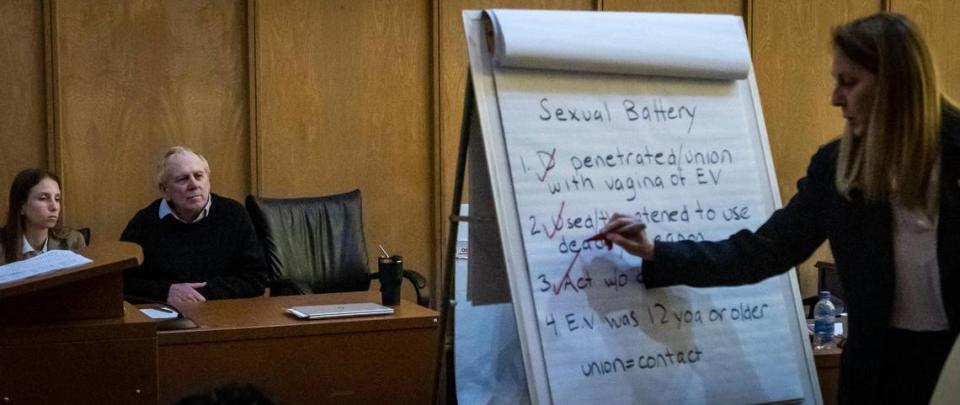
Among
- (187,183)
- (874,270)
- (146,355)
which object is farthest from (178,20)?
(874,270)

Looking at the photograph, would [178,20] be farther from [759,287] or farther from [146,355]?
[759,287]

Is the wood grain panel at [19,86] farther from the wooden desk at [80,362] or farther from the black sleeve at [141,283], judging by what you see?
the wooden desk at [80,362]

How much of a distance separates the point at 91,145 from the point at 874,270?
3.83m

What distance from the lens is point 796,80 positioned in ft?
18.8

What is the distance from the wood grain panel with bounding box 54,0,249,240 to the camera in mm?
4715

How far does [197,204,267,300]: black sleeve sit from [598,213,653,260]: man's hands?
7.20 feet

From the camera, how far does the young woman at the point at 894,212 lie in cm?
178

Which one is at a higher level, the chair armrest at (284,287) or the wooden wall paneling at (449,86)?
the wooden wall paneling at (449,86)

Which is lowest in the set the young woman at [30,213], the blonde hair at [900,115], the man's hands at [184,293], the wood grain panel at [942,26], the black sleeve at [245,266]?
the man's hands at [184,293]

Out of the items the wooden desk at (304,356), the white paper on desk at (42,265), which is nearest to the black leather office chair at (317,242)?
the wooden desk at (304,356)

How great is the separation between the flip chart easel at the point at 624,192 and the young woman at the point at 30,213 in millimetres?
2293

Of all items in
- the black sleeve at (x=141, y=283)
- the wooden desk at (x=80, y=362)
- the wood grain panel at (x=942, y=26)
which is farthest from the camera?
the wood grain panel at (x=942, y=26)

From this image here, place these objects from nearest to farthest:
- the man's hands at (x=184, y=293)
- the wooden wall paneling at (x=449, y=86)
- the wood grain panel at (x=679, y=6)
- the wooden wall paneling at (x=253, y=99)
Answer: the man's hands at (x=184, y=293) → the wooden wall paneling at (x=253, y=99) → the wooden wall paneling at (x=449, y=86) → the wood grain panel at (x=679, y=6)

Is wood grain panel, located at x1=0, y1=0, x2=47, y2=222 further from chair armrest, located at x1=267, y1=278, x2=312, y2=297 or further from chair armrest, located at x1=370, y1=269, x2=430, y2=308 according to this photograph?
chair armrest, located at x1=370, y1=269, x2=430, y2=308
